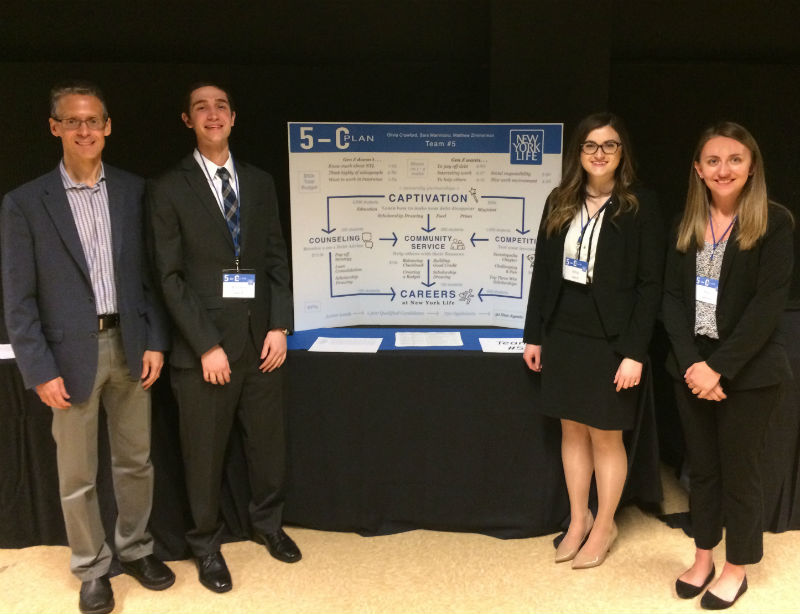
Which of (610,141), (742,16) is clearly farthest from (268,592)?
(742,16)

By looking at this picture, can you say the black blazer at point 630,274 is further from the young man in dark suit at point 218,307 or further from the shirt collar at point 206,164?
the shirt collar at point 206,164

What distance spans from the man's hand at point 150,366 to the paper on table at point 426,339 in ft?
2.95

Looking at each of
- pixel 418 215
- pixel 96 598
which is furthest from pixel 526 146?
pixel 96 598

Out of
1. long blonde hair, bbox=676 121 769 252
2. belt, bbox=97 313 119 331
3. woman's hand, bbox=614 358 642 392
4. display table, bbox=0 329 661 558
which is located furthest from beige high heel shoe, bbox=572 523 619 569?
belt, bbox=97 313 119 331

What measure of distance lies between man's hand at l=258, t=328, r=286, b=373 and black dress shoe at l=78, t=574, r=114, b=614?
88 centimetres

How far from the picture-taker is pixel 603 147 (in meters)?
2.15

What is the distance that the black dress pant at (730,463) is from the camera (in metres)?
2.07

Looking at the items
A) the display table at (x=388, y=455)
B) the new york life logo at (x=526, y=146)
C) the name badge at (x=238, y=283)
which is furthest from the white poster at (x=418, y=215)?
the name badge at (x=238, y=283)

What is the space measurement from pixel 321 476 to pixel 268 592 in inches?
19.1

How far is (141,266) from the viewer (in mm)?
2189

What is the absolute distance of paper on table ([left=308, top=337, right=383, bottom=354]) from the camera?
2.63 meters

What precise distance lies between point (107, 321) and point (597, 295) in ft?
5.06

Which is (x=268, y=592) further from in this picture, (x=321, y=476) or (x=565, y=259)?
(x=565, y=259)

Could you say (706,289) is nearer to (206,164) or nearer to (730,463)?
(730,463)
